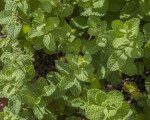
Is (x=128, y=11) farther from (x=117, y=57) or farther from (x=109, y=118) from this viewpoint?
(x=109, y=118)

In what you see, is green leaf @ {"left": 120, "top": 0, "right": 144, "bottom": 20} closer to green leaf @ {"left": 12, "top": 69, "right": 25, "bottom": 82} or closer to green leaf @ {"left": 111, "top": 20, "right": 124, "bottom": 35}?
green leaf @ {"left": 111, "top": 20, "right": 124, "bottom": 35}

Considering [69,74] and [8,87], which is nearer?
[8,87]

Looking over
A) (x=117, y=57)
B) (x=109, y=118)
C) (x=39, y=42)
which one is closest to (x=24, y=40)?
(x=39, y=42)

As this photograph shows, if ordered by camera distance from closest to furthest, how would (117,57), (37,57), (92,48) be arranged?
(117,57)
(92,48)
(37,57)

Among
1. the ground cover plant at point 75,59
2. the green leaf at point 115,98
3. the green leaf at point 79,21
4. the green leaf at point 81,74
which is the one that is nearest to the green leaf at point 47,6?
the ground cover plant at point 75,59

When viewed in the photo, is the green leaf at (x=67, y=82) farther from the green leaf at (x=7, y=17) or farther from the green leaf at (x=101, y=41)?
the green leaf at (x=7, y=17)

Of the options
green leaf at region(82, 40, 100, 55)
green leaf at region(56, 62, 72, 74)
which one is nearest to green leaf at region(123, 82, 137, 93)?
green leaf at region(82, 40, 100, 55)
